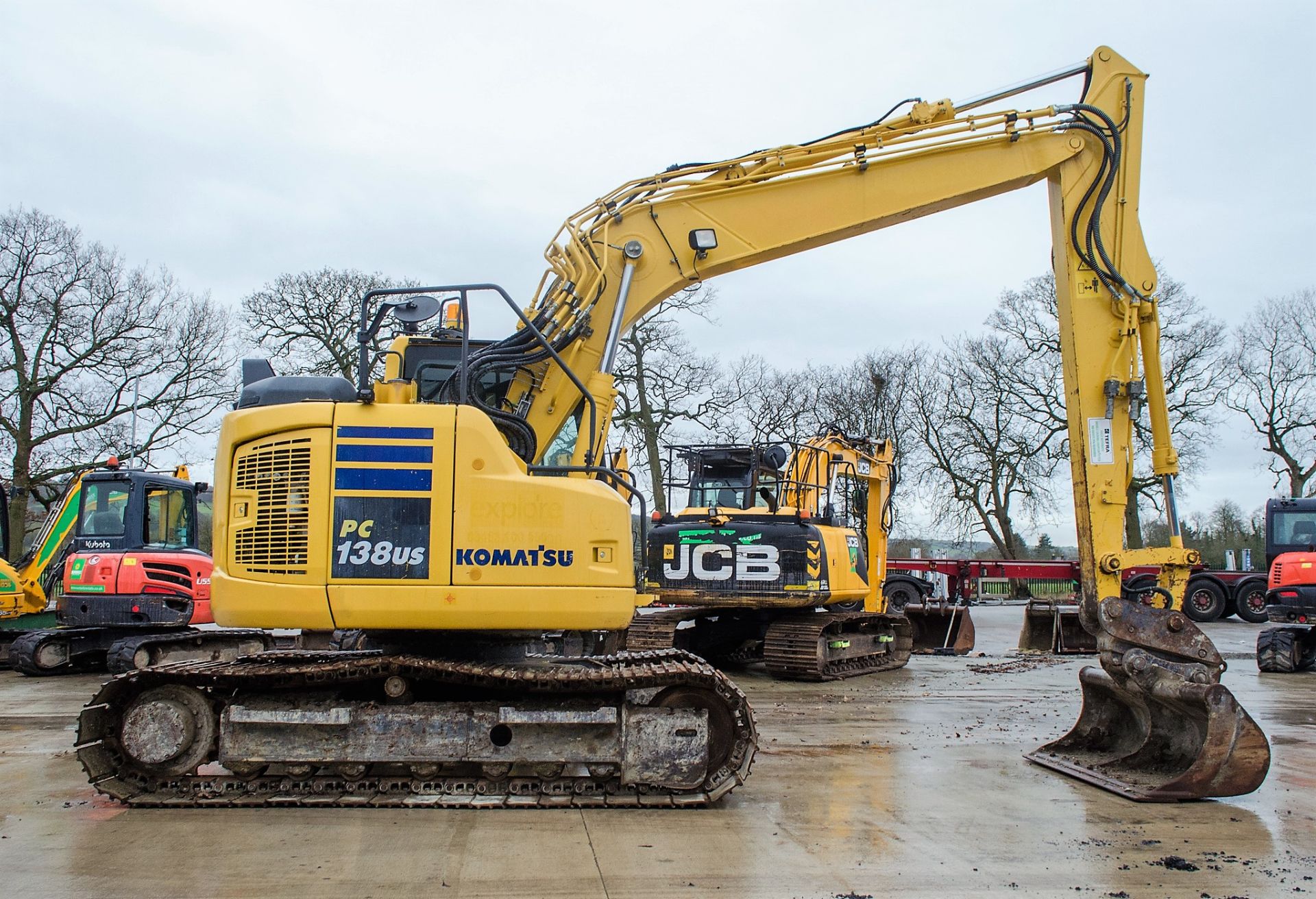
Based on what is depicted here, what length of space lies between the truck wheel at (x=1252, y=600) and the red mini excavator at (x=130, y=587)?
23.3 metres

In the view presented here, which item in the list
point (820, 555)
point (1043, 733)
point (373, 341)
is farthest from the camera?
point (820, 555)

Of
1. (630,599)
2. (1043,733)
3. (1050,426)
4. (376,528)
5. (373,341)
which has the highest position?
(1050,426)

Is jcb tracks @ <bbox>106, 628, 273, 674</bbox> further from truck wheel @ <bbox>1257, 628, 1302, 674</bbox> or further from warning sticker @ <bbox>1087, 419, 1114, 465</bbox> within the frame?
truck wheel @ <bbox>1257, 628, 1302, 674</bbox>

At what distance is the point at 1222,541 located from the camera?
38.8 m

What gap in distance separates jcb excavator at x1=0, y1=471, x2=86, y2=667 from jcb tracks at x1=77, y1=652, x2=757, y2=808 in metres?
8.90

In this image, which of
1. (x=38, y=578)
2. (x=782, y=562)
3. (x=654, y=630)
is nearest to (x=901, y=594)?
(x=782, y=562)

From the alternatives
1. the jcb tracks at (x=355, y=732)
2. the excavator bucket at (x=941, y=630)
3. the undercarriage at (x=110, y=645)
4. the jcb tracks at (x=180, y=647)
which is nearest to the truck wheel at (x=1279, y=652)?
the excavator bucket at (x=941, y=630)

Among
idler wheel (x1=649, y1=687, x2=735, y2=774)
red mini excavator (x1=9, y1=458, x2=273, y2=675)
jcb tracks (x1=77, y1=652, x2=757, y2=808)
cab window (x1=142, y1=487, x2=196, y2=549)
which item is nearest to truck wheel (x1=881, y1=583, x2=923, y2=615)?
red mini excavator (x1=9, y1=458, x2=273, y2=675)

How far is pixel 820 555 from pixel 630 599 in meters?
6.49

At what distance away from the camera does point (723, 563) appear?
1196cm

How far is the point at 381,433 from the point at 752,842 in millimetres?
3026

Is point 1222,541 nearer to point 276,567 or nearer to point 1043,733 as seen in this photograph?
point 1043,733

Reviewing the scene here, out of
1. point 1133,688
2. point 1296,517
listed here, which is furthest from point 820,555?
point 1296,517

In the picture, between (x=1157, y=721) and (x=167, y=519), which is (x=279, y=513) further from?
(x=167, y=519)
